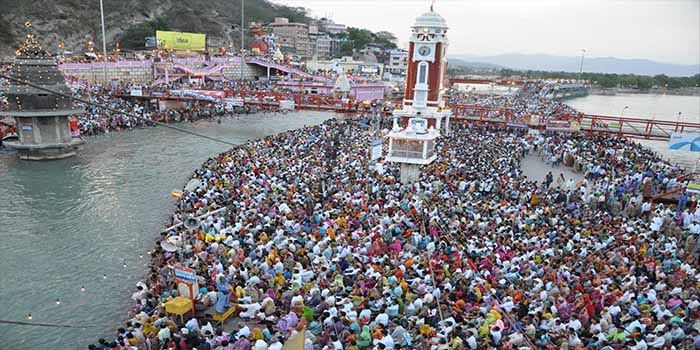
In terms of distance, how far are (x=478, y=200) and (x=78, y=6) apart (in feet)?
202

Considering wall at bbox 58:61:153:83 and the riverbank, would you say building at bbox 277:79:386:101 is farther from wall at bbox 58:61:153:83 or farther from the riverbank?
the riverbank

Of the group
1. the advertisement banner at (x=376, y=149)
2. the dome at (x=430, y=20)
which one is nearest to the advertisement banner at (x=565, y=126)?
the dome at (x=430, y=20)

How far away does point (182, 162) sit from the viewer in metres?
24.0

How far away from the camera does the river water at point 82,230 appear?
982cm

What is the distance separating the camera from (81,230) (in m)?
14.5

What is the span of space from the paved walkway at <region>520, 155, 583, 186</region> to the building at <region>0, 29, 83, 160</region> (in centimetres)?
2189

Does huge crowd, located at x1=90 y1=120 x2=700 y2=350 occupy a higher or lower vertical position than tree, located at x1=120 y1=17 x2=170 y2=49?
lower

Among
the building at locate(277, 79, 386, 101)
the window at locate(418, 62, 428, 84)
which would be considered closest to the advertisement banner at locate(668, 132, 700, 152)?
the window at locate(418, 62, 428, 84)

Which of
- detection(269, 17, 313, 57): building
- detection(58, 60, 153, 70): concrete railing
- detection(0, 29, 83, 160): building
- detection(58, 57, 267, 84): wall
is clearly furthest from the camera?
detection(269, 17, 313, 57): building

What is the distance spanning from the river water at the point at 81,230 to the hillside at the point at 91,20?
34.4 m

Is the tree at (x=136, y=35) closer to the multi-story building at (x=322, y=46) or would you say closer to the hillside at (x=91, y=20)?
the hillside at (x=91, y=20)

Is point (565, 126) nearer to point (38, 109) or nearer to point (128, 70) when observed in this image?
point (38, 109)

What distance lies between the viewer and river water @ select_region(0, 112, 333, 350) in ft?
32.2

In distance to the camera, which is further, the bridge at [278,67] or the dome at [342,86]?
the bridge at [278,67]
